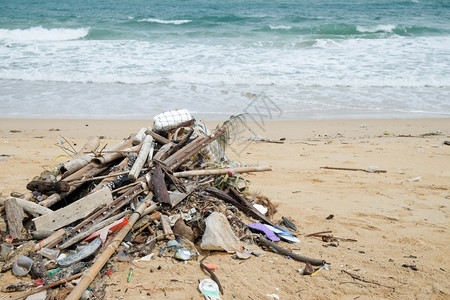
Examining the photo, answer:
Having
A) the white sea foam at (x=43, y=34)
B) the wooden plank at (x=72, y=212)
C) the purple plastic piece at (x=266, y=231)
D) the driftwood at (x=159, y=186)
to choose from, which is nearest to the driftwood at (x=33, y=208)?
the wooden plank at (x=72, y=212)

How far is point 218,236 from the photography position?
387 cm

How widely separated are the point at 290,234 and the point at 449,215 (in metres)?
2.18

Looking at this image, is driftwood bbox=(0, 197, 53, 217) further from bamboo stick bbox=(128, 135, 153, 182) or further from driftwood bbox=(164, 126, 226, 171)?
driftwood bbox=(164, 126, 226, 171)

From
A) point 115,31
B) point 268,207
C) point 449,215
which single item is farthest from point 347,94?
point 115,31

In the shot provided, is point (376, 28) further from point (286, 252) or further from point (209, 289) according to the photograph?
point (209, 289)

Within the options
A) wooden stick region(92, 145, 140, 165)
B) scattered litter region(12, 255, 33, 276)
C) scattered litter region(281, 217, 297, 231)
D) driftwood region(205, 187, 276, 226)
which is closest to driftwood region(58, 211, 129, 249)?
scattered litter region(12, 255, 33, 276)

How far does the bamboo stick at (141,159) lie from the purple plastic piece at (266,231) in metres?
1.23

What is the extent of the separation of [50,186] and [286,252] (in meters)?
2.33

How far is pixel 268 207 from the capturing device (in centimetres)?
491

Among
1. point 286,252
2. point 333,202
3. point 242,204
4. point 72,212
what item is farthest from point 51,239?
point 333,202

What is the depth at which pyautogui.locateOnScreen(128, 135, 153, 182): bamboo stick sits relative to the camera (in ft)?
13.5

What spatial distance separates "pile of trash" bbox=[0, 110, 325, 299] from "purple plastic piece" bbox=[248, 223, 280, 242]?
0.04ft

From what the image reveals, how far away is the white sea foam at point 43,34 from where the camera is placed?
20.8 m

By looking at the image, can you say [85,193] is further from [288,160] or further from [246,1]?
[246,1]
